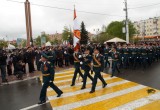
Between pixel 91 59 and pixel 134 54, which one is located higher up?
pixel 91 59

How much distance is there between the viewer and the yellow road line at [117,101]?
7.73 m

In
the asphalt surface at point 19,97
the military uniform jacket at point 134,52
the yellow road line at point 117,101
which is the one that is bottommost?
the asphalt surface at point 19,97

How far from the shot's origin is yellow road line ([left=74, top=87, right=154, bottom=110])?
773cm

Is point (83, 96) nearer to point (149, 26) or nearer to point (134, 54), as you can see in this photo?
point (134, 54)

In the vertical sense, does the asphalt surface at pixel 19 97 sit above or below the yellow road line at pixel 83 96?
below

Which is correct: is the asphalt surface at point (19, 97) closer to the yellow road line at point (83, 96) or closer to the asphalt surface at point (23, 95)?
the asphalt surface at point (23, 95)

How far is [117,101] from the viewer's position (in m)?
8.38

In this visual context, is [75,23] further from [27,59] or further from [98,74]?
[27,59]

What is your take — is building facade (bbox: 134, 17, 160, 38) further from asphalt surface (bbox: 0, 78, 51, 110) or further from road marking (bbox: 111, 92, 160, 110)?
road marking (bbox: 111, 92, 160, 110)

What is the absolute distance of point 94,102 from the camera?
8.35 meters

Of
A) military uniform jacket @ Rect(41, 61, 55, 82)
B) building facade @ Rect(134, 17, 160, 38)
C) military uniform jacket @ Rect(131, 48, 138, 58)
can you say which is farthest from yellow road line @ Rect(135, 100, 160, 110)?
building facade @ Rect(134, 17, 160, 38)

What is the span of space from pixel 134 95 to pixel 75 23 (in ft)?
20.0

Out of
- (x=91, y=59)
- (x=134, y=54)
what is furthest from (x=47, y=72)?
(x=134, y=54)

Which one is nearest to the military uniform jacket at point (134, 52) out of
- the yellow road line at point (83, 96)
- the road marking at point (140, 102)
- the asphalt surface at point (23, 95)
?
the asphalt surface at point (23, 95)
